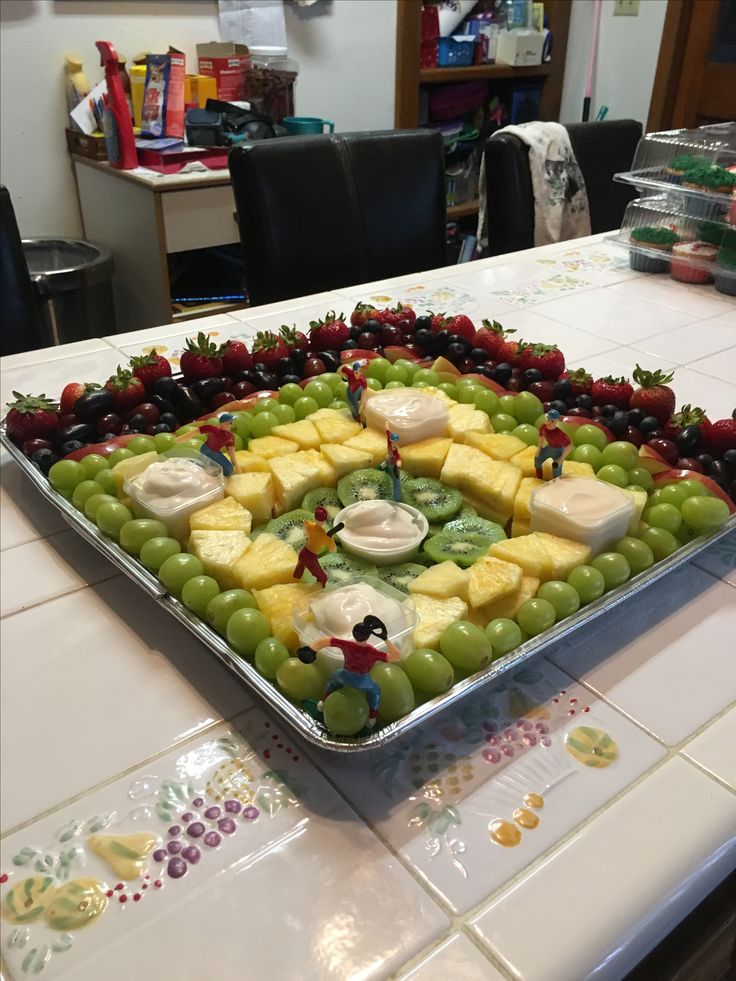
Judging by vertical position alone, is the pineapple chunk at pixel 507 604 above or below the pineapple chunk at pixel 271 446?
below

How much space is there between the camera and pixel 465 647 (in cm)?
63

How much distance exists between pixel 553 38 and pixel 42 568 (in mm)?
3456

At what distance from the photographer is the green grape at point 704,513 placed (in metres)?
0.82

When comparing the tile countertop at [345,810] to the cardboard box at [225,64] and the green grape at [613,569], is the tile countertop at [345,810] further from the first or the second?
the cardboard box at [225,64]

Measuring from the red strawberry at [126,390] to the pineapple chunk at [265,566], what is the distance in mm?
386

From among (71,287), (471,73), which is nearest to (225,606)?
(71,287)

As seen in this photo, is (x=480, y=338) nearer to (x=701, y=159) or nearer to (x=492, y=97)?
(x=701, y=159)

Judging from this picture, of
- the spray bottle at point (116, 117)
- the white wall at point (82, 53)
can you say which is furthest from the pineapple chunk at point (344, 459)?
the white wall at point (82, 53)

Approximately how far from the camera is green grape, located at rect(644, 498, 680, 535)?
821mm

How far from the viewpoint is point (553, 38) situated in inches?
136

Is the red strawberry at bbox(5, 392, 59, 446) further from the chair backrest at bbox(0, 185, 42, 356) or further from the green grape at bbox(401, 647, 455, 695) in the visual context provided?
the chair backrest at bbox(0, 185, 42, 356)

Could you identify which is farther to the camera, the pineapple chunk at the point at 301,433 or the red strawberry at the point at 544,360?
the red strawberry at the point at 544,360

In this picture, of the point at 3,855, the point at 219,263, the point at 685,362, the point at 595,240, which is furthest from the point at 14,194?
the point at 3,855

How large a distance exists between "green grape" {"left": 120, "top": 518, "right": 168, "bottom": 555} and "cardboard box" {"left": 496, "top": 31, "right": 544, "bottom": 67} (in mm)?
3202
